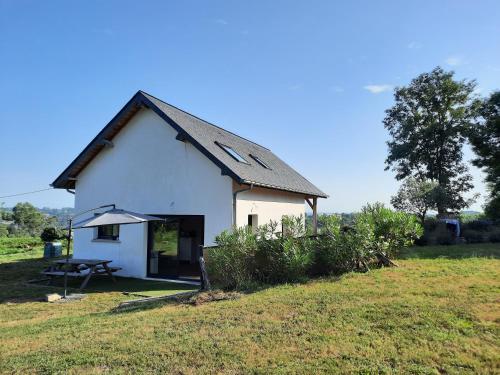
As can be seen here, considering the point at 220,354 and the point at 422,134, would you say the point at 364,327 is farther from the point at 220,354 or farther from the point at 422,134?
the point at 422,134

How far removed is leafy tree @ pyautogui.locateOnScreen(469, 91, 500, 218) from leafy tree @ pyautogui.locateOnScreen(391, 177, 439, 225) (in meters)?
4.93

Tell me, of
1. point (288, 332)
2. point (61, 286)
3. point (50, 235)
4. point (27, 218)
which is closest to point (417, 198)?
point (288, 332)

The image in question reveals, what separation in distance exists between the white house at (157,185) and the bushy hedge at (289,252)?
225 centimetres

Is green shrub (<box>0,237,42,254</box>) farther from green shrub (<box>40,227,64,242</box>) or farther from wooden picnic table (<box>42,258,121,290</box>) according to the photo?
wooden picnic table (<box>42,258,121,290</box>)

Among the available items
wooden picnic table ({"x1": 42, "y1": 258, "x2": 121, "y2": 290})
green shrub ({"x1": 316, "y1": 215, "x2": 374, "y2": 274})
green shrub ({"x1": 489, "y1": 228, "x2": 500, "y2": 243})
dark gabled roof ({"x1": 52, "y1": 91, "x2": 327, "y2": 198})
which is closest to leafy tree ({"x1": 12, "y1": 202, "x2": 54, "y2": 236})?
dark gabled roof ({"x1": 52, "y1": 91, "x2": 327, "y2": 198})

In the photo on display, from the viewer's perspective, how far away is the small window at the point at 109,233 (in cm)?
1356

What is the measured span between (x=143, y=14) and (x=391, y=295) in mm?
11326

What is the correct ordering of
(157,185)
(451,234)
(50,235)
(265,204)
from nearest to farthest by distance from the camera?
(157,185), (265,204), (451,234), (50,235)

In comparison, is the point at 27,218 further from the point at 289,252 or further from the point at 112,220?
the point at 289,252

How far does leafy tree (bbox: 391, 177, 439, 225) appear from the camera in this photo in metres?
23.5

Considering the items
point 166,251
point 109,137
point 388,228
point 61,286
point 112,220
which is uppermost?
point 109,137

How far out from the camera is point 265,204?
14.1m

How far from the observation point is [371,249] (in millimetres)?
10273

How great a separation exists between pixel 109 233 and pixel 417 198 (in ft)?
65.4
